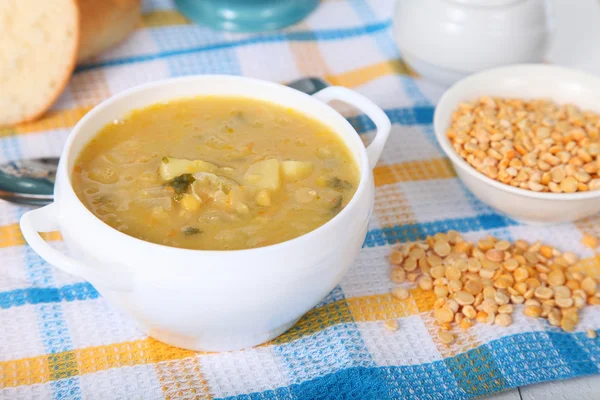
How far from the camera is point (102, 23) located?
7.91 feet

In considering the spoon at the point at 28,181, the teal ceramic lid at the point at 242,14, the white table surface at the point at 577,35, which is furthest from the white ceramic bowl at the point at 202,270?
the white table surface at the point at 577,35

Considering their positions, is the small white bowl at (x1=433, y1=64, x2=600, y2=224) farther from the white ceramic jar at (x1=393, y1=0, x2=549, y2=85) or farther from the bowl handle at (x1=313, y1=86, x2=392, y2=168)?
the bowl handle at (x1=313, y1=86, x2=392, y2=168)

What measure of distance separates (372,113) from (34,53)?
3.87 feet

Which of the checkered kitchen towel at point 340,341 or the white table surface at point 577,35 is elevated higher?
the white table surface at point 577,35

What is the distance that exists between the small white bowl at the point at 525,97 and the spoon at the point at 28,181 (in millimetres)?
1036

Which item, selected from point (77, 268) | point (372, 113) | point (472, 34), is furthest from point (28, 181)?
point (472, 34)

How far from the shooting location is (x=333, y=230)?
1.29 metres

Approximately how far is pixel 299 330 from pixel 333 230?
39 cm

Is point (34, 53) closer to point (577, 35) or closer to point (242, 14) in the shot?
point (242, 14)

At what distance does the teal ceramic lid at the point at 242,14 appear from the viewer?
2.67 metres

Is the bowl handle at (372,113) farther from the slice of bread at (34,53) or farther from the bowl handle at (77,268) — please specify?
the slice of bread at (34,53)

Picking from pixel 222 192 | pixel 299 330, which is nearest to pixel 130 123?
pixel 222 192

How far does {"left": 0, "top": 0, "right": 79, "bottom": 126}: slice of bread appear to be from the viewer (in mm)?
2180

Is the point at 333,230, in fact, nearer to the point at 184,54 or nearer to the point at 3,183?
the point at 3,183
